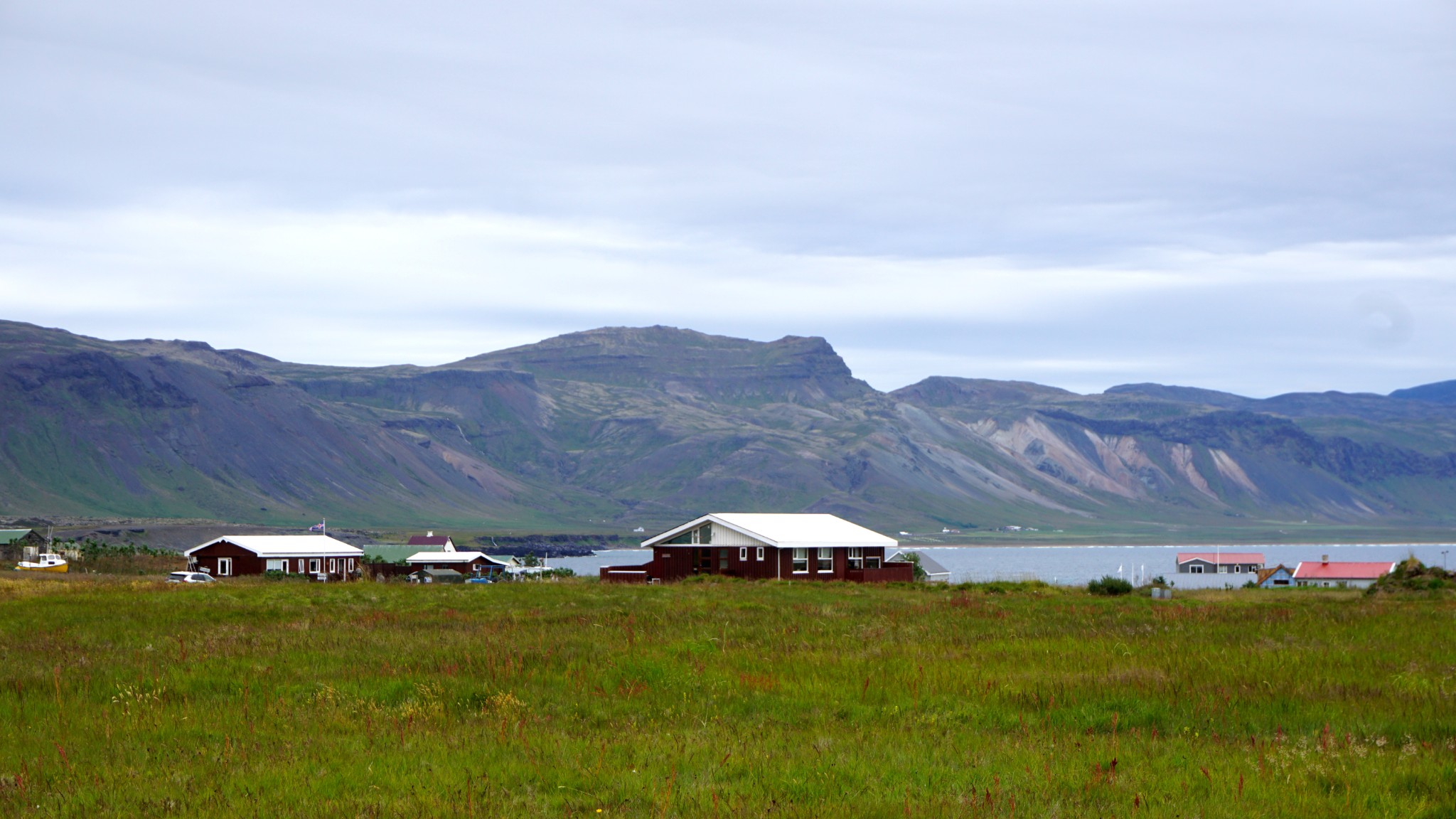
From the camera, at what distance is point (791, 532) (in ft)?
270

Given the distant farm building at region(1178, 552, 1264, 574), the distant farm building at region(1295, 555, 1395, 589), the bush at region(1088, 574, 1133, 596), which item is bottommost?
the distant farm building at region(1178, 552, 1264, 574)

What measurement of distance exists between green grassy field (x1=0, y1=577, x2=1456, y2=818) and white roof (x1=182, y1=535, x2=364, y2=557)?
78.9 m

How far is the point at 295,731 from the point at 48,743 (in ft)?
8.31

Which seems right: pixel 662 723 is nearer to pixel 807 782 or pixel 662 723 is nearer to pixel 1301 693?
pixel 807 782

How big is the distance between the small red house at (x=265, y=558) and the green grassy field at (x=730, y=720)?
78379 mm

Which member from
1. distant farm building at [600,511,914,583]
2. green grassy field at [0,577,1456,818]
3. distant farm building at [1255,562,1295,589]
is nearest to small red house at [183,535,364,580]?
distant farm building at [600,511,914,583]

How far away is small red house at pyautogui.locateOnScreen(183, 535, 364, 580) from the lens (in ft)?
335

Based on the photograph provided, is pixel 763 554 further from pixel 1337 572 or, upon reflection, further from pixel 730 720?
pixel 1337 572

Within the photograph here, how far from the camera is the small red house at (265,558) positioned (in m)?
102

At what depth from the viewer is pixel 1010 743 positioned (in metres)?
13.5

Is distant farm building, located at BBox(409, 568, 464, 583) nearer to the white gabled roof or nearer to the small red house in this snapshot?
the small red house

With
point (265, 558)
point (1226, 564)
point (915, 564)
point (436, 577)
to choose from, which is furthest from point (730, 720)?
point (1226, 564)

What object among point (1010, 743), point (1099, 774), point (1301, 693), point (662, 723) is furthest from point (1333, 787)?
point (662, 723)

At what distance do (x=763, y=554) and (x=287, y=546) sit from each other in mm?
45654
